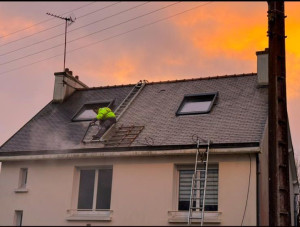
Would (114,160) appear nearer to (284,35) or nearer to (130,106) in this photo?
(130,106)

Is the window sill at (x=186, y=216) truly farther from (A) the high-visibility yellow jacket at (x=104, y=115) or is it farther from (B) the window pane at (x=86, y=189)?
(A) the high-visibility yellow jacket at (x=104, y=115)

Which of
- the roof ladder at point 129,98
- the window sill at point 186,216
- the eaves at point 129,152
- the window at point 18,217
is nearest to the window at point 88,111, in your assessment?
the roof ladder at point 129,98

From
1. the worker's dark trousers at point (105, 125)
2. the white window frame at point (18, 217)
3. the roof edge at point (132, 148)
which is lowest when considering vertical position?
the white window frame at point (18, 217)

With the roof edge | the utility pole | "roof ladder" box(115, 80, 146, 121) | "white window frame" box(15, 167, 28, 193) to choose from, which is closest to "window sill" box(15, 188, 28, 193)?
"white window frame" box(15, 167, 28, 193)

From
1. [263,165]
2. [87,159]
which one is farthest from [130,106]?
[263,165]

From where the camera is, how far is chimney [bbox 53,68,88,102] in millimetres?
23672

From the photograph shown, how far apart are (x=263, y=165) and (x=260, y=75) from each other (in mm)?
4459

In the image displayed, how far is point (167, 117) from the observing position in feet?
62.5

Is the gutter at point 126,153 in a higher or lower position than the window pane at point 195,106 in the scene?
lower

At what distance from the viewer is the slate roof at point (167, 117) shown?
1707cm

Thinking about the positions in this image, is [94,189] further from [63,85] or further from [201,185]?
[63,85]

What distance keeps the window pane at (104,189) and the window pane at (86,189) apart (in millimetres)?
295

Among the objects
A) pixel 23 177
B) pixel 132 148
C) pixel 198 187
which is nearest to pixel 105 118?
pixel 132 148

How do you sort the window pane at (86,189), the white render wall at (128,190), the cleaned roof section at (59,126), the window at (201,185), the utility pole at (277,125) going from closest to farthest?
the utility pole at (277,125) < the white render wall at (128,190) < the window at (201,185) < the window pane at (86,189) < the cleaned roof section at (59,126)
